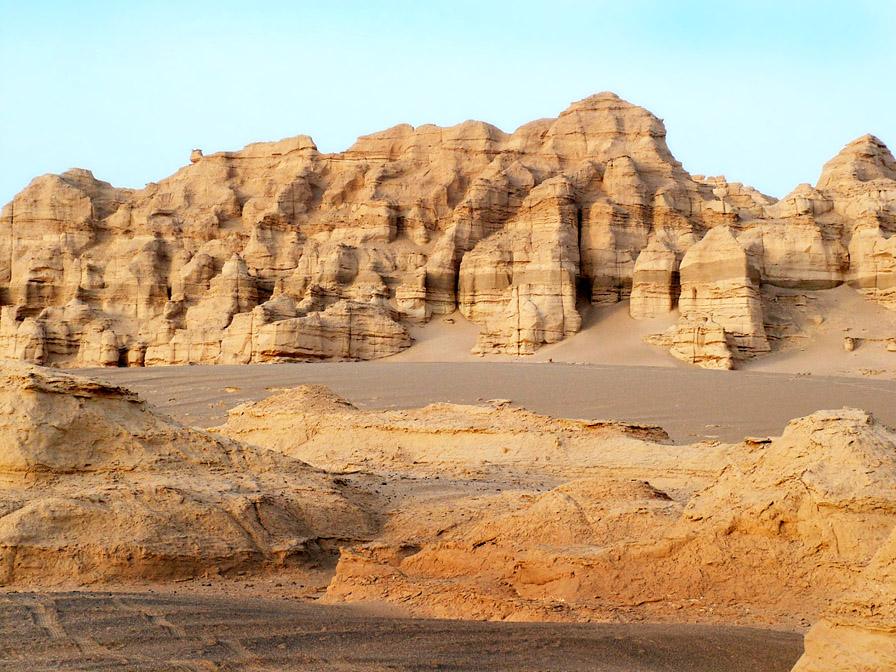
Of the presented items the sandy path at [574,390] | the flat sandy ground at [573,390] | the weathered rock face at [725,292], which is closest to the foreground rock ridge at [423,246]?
the weathered rock face at [725,292]

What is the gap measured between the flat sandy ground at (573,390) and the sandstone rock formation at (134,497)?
32.0 feet

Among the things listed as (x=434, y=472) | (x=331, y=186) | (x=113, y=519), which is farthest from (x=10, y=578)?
(x=331, y=186)

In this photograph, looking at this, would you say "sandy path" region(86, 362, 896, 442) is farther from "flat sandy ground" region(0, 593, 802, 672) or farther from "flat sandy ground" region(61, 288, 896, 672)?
"flat sandy ground" region(0, 593, 802, 672)

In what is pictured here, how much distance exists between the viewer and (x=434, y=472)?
35.3 feet

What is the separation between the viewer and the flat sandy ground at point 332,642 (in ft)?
13.2

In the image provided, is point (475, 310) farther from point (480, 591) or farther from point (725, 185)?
point (480, 591)

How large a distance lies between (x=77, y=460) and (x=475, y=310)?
106 feet

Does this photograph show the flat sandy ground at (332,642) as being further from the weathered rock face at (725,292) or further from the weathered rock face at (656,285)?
the weathered rock face at (656,285)

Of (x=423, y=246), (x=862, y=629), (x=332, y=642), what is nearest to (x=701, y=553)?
(x=862, y=629)

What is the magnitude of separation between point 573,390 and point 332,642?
779 inches

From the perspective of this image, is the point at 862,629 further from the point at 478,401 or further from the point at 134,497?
the point at 478,401

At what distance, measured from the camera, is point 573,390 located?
23781mm

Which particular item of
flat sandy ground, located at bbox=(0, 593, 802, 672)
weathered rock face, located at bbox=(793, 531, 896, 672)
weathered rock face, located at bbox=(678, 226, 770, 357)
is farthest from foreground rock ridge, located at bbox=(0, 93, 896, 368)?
weathered rock face, located at bbox=(793, 531, 896, 672)

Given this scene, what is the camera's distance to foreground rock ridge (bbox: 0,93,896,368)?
1384 inches
